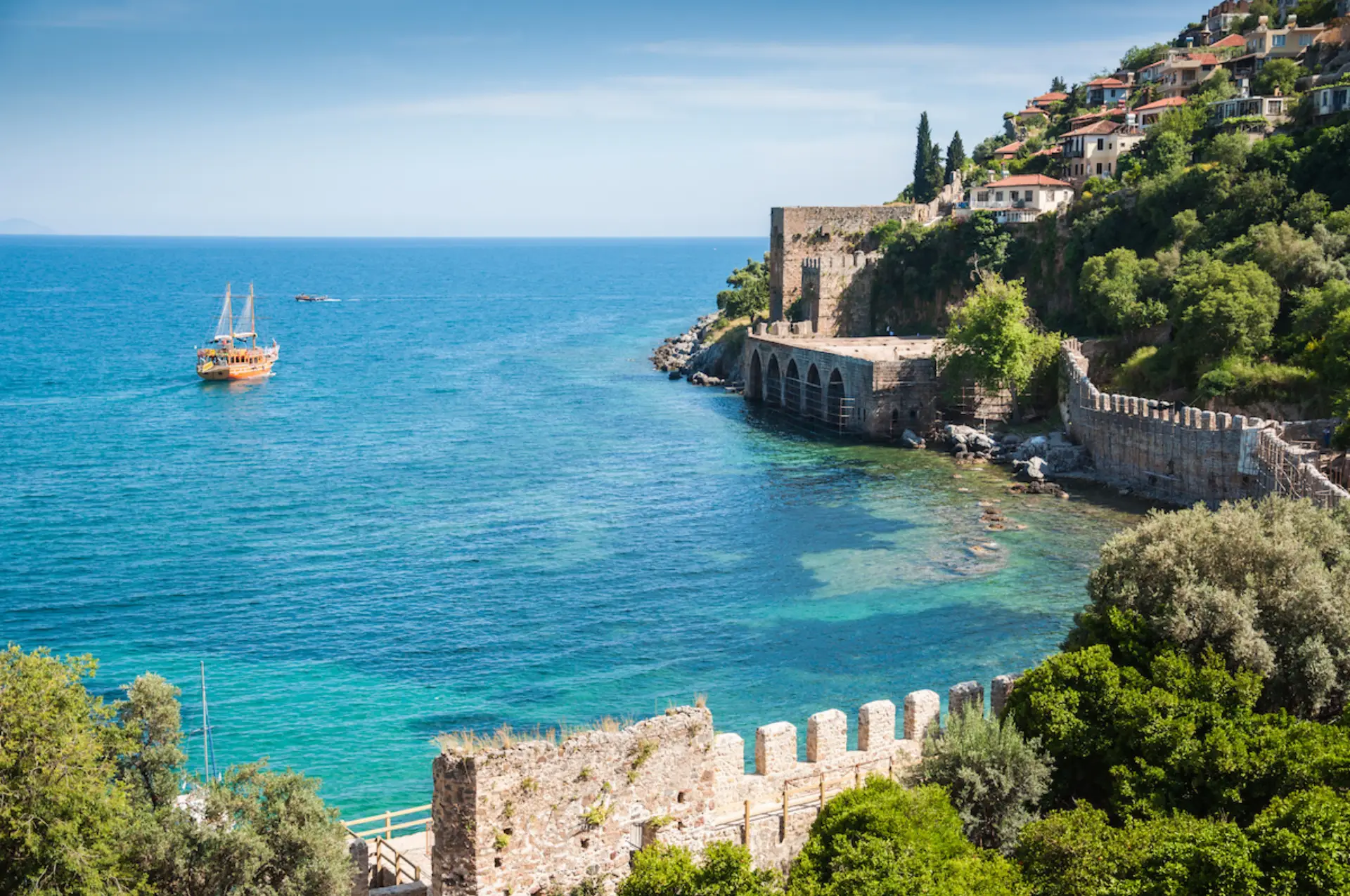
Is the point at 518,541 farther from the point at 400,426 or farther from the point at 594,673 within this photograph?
the point at 400,426

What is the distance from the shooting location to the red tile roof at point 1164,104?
266ft

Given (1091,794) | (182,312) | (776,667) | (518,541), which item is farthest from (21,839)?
(182,312)

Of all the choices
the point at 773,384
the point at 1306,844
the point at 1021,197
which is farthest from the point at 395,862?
the point at 1021,197

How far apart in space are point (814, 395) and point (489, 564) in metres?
30.5

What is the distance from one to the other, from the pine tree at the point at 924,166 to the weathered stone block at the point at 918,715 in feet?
277

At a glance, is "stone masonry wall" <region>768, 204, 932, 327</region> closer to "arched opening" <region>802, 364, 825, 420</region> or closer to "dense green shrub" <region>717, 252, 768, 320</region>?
"dense green shrub" <region>717, 252, 768, 320</region>

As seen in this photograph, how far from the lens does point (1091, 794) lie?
18.2m

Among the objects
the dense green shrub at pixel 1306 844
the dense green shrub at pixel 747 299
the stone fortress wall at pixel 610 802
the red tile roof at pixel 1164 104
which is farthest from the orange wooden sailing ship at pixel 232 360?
the dense green shrub at pixel 1306 844

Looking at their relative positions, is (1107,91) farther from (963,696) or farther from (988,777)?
(988,777)

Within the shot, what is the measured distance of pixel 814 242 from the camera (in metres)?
84.1

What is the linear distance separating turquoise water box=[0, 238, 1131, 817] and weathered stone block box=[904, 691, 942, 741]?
10499 mm

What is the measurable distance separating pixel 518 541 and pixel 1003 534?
15748 mm

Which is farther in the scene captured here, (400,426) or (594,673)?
(400,426)

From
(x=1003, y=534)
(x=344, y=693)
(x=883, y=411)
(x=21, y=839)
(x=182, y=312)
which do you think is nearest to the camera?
(x=21, y=839)
